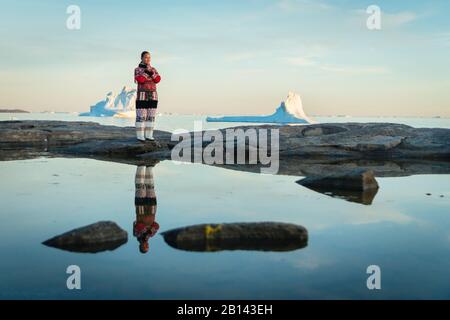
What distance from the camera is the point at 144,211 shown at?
565cm

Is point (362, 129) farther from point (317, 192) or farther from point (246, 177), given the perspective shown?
point (317, 192)

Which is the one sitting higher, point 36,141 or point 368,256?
point 36,141

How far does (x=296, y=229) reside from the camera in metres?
4.44

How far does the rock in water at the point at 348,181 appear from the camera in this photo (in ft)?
Answer: 25.2

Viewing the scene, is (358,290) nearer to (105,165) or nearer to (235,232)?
(235,232)

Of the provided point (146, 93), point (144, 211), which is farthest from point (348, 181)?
point (146, 93)

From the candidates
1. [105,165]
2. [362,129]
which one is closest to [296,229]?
[105,165]

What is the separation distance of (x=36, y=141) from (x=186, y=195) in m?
14.6

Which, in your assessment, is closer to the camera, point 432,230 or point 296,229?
point 296,229

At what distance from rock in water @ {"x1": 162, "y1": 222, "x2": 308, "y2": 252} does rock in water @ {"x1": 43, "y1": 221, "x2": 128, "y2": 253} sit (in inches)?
18.9

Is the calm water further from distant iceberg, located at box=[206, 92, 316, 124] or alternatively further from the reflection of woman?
distant iceberg, located at box=[206, 92, 316, 124]

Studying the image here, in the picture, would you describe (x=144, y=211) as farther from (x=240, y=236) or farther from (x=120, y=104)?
(x=120, y=104)
